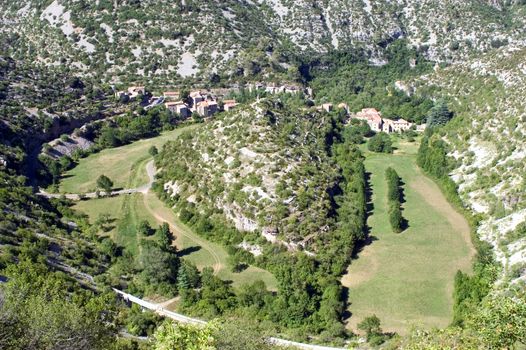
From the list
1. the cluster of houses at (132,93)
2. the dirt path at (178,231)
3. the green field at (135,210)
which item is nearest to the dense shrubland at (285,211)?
the dirt path at (178,231)

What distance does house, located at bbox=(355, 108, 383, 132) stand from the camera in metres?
90.1

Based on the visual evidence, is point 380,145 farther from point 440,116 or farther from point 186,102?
point 186,102

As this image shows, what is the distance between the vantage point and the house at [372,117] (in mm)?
90062

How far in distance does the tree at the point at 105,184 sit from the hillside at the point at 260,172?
22.3 feet

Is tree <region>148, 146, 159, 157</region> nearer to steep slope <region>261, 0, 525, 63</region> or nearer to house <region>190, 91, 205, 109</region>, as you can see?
house <region>190, 91, 205, 109</region>

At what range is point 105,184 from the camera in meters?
63.2

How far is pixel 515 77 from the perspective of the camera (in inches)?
3031

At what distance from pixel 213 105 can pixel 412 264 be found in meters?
60.7

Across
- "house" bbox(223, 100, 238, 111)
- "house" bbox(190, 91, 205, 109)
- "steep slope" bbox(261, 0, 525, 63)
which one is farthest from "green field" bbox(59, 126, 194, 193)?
"steep slope" bbox(261, 0, 525, 63)

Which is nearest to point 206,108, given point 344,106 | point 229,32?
point 344,106

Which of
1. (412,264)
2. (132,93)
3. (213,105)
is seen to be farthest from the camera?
(132,93)

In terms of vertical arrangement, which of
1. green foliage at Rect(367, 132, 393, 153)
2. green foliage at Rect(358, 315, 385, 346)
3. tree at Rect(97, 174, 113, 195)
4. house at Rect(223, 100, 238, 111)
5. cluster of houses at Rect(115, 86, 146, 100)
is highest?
cluster of houses at Rect(115, 86, 146, 100)

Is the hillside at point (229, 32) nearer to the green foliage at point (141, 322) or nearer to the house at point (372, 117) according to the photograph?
the house at point (372, 117)

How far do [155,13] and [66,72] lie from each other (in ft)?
91.2
